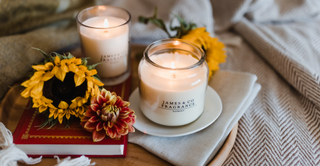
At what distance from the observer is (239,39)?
32.9 inches

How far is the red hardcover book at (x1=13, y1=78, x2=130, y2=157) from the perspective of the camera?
441 millimetres

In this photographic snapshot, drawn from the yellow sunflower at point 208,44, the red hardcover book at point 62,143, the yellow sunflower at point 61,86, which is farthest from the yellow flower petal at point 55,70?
the yellow sunflower at point 208,44

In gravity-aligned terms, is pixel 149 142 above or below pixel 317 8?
below

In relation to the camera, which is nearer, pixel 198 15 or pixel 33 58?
pixel 33 58

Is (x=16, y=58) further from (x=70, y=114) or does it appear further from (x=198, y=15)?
(x=198, y=15)

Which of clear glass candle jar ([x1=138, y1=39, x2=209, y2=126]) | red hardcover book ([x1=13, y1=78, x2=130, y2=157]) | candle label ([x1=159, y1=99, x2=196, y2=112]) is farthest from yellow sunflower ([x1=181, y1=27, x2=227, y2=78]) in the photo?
red hardcover book ([x1=13, y1=78, x2=130, y2=157])

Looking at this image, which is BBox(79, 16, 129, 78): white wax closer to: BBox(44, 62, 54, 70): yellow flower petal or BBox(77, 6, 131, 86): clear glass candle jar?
BBox(77, 6, 131, 86): clear glass candle jar

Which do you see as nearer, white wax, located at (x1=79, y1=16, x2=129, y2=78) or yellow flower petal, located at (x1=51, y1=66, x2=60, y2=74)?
yellow flower petal, located at (x1=51, y1=66, x2=60, y2=74)

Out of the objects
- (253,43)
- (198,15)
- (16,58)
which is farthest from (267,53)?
(16,58)

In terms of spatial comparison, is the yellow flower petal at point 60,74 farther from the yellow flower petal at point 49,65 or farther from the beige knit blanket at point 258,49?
the beige knit blanket at point 258,49

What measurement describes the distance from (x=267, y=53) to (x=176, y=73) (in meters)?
0.40

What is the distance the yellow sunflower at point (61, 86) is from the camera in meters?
0.43

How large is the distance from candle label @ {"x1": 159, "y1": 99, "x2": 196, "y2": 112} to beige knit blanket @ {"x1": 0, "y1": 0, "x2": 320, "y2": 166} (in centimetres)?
15

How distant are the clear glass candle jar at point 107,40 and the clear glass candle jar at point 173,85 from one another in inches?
3.8
